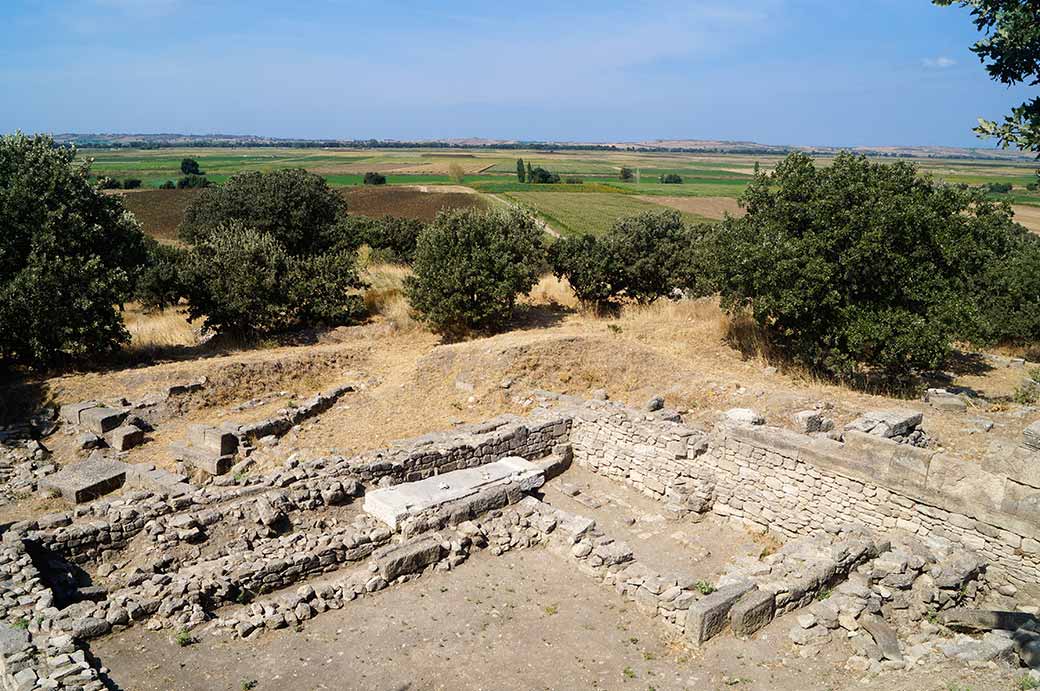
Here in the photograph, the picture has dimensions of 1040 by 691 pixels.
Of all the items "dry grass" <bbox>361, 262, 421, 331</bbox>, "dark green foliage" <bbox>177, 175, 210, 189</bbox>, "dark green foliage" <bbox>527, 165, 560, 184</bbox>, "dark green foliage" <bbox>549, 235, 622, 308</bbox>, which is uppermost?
"dark green foliage" <bbox>527, 165, 560, 184</bbox>

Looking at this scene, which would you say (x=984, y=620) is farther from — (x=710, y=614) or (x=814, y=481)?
(x=710, y=614)

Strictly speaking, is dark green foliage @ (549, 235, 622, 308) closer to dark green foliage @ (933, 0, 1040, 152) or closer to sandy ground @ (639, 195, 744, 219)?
dark green foliage @ (933, 0, 1040, 152)

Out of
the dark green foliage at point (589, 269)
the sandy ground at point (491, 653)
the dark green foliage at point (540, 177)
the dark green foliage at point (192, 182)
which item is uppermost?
the dark green foliage at point (540, 177)

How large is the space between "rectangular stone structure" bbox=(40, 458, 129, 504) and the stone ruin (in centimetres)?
4

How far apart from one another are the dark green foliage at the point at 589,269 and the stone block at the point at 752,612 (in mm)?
16073

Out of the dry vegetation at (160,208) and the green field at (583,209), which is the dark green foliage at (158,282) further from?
the green field at (583,209)

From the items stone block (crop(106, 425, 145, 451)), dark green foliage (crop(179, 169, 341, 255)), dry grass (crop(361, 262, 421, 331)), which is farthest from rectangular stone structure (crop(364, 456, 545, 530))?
dark green foliage (crop(179, 169, 341, 255))

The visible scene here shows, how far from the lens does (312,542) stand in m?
10.5

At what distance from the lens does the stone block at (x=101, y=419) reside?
15.3 metres

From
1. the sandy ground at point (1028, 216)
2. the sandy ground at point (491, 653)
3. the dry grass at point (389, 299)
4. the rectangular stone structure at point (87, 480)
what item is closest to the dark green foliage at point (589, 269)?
the dry grass at point (389, 299)

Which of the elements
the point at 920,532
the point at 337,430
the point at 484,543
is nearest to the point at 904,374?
the point at 920,532

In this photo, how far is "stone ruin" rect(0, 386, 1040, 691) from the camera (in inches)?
339

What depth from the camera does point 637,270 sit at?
2458 centimetres

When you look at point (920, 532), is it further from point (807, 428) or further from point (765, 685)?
point (765, 685)
